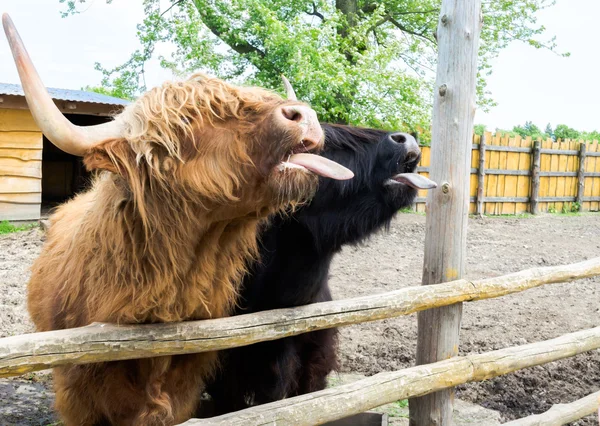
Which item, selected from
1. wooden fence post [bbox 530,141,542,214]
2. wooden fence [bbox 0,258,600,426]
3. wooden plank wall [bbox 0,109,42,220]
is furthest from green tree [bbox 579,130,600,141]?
wooden fence [bbox 0,258,600,426]

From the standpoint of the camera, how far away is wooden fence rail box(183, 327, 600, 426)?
244 centimetres

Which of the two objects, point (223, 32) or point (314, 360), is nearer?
point (314, 360)

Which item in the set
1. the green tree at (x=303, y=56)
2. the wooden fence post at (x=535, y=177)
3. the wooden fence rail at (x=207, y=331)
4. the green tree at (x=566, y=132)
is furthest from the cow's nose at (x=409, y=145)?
the green tree at (x=566, y=132)

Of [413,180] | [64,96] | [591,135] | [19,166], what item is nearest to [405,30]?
[64,96]

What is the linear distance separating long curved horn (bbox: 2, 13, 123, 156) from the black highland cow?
1205 mm

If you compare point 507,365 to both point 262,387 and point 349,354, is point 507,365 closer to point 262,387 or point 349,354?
point 262,387

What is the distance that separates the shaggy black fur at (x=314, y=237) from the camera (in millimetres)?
2734

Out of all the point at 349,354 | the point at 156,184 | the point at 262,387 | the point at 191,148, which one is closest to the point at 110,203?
the point at 156,184

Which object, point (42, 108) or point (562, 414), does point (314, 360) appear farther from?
point (42, 108)

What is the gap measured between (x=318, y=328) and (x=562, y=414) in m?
1.78

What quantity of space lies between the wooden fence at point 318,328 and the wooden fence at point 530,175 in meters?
11.7

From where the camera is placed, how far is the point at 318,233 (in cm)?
280

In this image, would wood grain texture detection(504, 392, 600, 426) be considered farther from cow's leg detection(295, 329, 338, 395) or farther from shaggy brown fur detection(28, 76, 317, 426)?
shaggy brown fur detection(28, 76, 317, 426)

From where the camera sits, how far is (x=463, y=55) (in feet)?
10.2
